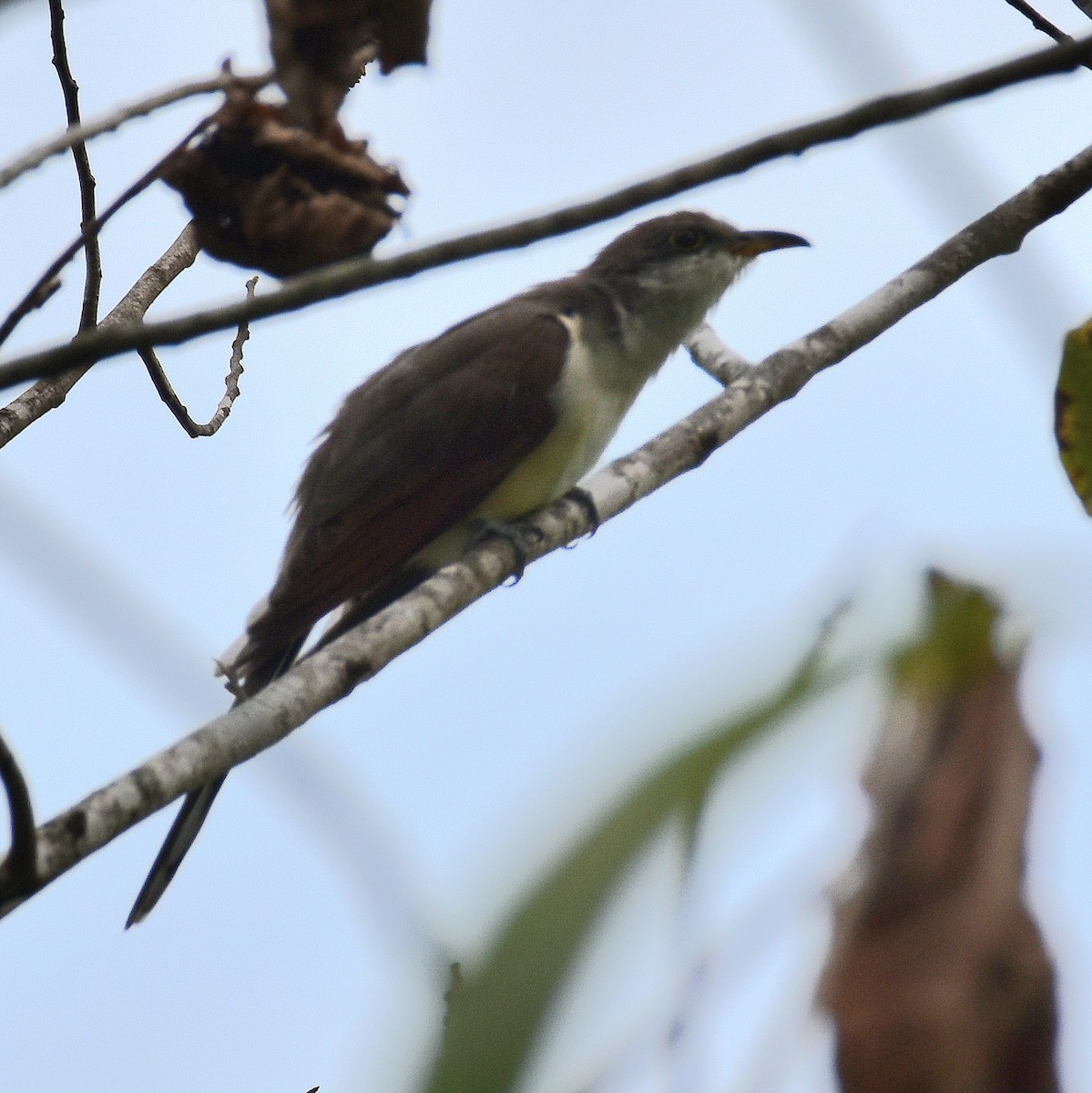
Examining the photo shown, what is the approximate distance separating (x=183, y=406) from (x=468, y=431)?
1437 mm

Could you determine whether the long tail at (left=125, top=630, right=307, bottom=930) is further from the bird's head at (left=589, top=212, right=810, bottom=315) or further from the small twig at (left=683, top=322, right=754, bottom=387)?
the bird's head at (left=589, top=212, right=810, bottom=315)

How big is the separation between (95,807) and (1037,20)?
272 centimetres

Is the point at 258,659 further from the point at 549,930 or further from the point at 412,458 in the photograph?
the point at 549,930

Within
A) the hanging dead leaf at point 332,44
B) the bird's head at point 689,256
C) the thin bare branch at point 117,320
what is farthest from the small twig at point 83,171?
the bird's head at point 689,256

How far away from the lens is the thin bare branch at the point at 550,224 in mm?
1723

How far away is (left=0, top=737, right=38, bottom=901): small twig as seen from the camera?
72.0 inches

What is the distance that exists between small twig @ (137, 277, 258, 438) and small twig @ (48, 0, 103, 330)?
37 cm

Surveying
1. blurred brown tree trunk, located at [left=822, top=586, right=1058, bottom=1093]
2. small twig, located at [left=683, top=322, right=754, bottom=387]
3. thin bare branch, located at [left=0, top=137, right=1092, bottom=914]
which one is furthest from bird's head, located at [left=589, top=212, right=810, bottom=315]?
blurred brown tree trunk, located at [left=822, top=586, right=1058, bottom=1093]

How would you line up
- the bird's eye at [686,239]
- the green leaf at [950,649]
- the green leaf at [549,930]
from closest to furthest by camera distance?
the green leaf at [549,930]
the green leaf at [950,649]
the bird's eye at [686,239]

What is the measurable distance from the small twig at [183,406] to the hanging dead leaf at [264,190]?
4.11 feet

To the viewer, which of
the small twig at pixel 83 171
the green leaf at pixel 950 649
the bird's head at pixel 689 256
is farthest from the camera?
the bird's head at pixel 689 256

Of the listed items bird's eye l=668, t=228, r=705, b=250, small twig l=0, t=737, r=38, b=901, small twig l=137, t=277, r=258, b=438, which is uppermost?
small twig l=137, t=277, r=258, b=438

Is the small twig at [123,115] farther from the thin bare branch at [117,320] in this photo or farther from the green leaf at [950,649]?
the green leaf at [950,649]

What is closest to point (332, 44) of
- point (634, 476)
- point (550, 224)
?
point (550, 224)
